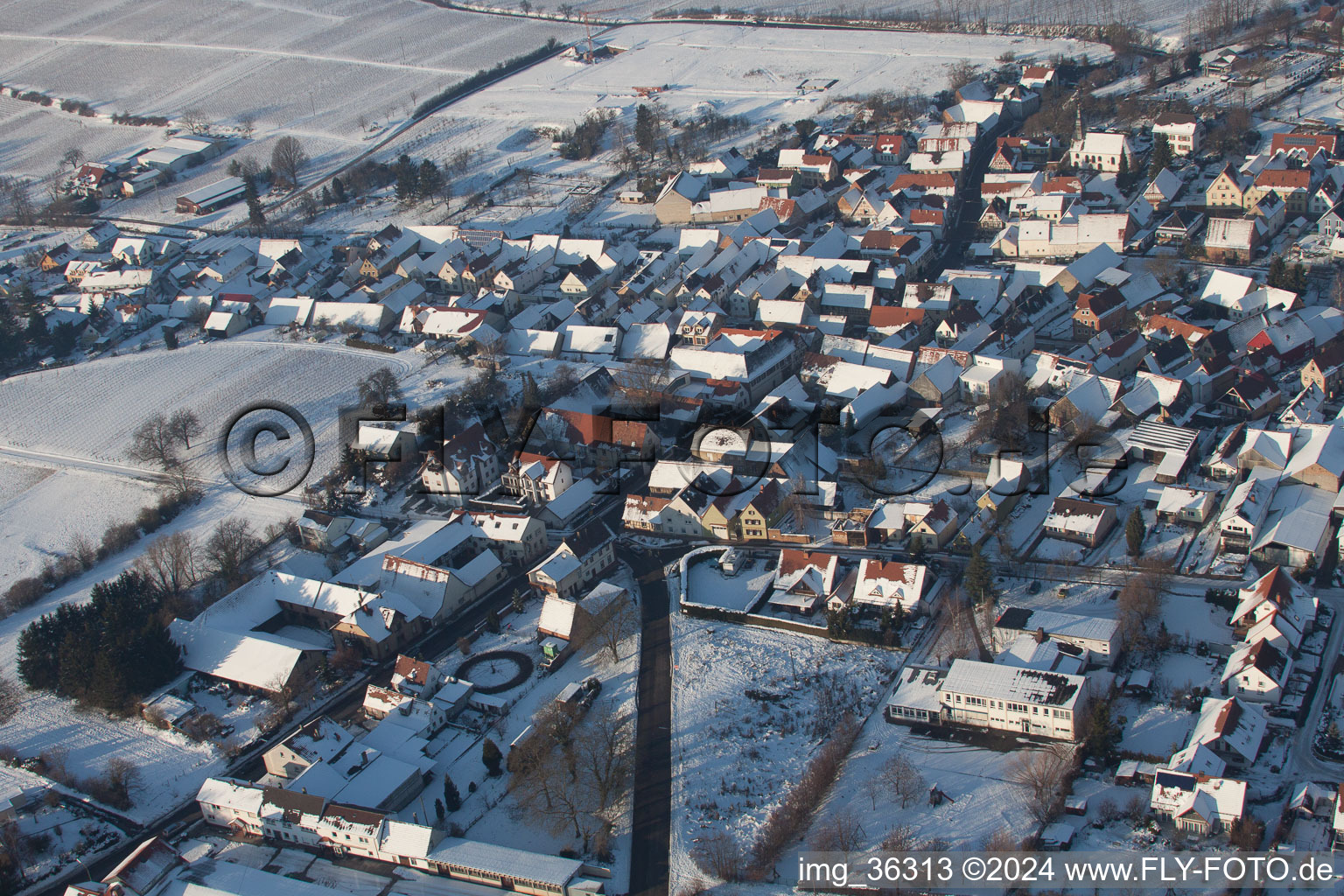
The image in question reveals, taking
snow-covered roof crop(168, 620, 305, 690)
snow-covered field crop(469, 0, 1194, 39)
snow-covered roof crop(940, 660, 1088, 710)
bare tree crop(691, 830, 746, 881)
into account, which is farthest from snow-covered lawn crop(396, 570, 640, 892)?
snow-covered field crop(469, 0, 1194, 39)

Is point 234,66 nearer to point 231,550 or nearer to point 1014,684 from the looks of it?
point 231,550

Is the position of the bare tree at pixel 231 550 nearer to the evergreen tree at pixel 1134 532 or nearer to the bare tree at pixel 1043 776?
the bare tree at pixel 1043 776

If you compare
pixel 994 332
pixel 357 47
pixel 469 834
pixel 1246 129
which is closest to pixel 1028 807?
pixel 469 834

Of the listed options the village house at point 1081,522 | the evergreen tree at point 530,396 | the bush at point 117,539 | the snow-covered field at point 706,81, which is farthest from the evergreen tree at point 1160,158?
the bush at point 117,539

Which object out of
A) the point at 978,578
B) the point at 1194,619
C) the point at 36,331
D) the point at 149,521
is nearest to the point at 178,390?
the point at 36,331

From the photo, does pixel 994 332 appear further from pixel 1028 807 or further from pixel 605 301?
pixel 1028 807

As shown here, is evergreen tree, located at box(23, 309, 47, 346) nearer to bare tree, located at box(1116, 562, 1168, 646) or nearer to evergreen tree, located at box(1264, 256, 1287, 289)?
bare tree, located at box(1116, 562, 1168, 646)
